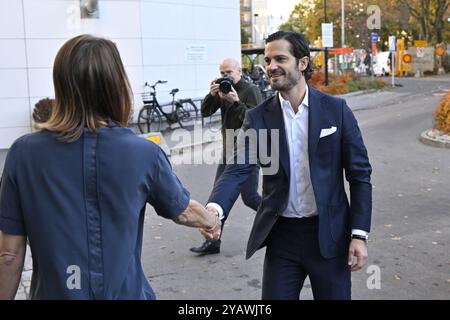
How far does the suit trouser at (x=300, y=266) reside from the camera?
125 inches

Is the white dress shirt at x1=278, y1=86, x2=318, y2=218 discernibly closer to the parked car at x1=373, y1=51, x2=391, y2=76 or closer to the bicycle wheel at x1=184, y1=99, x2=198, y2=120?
the bicycle wheel at x1=184, y1=99, x2=198, y2=120

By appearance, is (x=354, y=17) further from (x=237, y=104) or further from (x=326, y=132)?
(x=326, y=132)

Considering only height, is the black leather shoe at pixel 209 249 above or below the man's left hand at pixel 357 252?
below

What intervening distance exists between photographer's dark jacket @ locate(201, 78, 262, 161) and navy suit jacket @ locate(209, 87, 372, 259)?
2419mm

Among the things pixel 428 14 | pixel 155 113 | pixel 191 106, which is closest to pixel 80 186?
pixel 155 113

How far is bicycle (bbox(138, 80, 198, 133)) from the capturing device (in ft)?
53.5

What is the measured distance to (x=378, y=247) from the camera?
20.6ft

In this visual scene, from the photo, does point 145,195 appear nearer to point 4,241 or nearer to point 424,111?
point 4,241

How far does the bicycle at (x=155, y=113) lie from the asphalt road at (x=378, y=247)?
4.94m

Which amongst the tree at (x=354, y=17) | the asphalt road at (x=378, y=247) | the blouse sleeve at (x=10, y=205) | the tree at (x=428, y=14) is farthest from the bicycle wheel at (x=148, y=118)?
the tree at (x=354, y=17)

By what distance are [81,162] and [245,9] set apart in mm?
109412

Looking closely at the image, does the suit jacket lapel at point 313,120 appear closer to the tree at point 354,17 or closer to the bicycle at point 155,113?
the bicycle at point 155,113

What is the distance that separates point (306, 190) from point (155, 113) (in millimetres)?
13635
